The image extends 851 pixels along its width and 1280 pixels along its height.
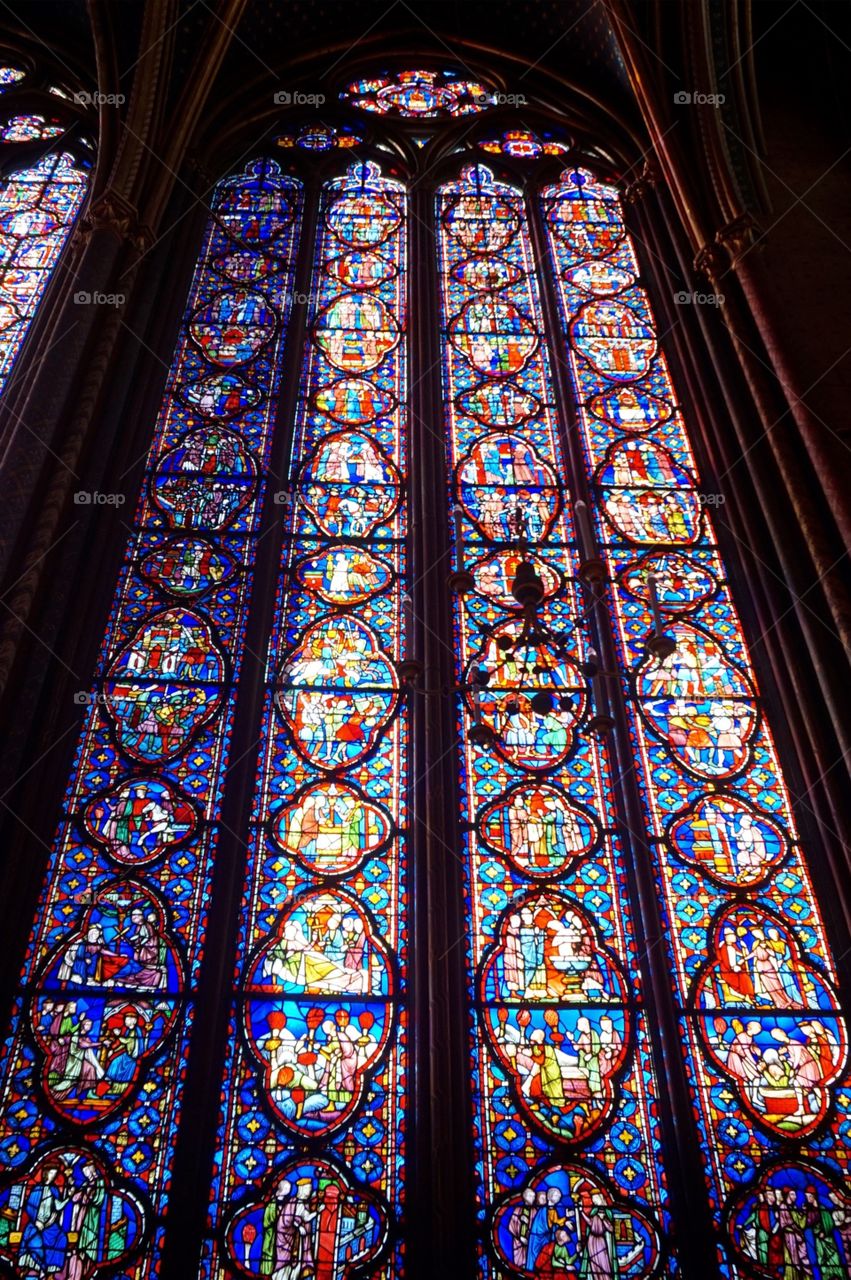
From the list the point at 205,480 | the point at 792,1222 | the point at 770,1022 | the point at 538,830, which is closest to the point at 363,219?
the point at 205,480

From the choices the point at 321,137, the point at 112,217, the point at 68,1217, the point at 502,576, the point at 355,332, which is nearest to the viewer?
the point at 68,1217

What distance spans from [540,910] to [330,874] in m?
1.05

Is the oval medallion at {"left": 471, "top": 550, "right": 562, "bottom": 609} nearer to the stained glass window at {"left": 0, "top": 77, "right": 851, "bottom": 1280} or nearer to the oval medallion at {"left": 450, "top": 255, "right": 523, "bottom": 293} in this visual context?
the stained glass window at {"left": 0, "top": 77, "right": 851, "bottom": 1280}

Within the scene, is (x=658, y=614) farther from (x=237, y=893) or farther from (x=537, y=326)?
(x=537, y=326)

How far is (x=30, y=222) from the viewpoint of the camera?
9969 mm

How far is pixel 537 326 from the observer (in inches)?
370

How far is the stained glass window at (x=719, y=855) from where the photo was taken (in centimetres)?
521

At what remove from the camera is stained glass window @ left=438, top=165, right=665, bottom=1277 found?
515 centimetres

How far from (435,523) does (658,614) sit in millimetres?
3038

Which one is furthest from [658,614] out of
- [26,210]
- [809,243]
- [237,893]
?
[26,210]

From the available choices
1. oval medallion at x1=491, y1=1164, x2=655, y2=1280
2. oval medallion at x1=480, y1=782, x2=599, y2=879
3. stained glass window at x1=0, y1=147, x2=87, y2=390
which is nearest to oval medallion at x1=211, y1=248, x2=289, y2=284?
stained glass window at x1=0, y1=147, x2=87, y2=390

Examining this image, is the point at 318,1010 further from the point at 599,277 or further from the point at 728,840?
the point at 599,277

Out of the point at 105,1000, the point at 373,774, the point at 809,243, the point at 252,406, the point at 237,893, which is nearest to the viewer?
the point at 105,1000

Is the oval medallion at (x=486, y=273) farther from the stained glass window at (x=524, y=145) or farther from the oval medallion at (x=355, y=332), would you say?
the stained glass window at (x=524, y=145)
